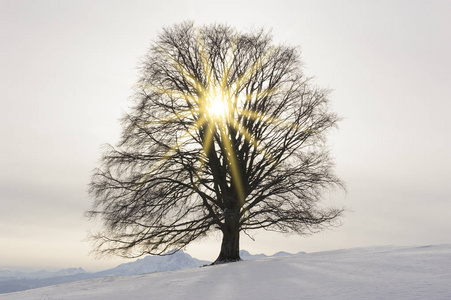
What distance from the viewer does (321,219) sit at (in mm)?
16281

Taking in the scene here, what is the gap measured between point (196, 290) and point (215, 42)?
38.7ft

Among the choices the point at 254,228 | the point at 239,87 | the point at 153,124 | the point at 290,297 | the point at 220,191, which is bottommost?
the point at 290,297

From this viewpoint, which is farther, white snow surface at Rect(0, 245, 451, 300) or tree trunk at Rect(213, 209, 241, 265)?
tree trunk at Rect(213, 209, 241, 265)

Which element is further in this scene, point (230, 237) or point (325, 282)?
point (230, 237)

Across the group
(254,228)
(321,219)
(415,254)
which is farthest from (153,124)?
(415,254)

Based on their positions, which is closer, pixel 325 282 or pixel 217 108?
pixel 325 282

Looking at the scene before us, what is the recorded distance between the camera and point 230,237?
16156 mm

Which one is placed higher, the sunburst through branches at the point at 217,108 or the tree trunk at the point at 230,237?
the sunburst through branches at the point at 217,108

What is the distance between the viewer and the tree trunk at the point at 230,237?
15.9 metres

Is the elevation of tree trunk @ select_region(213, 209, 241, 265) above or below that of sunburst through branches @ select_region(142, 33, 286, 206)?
below

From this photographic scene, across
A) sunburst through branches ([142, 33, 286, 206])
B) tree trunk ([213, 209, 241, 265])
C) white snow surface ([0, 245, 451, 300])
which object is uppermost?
sunburst through branches ([142, 33, 286, 206])

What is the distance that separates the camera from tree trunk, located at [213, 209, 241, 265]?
15945mm

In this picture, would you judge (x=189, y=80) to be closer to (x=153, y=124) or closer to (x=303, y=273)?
(x=153, y=124)

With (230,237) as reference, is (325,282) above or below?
below
